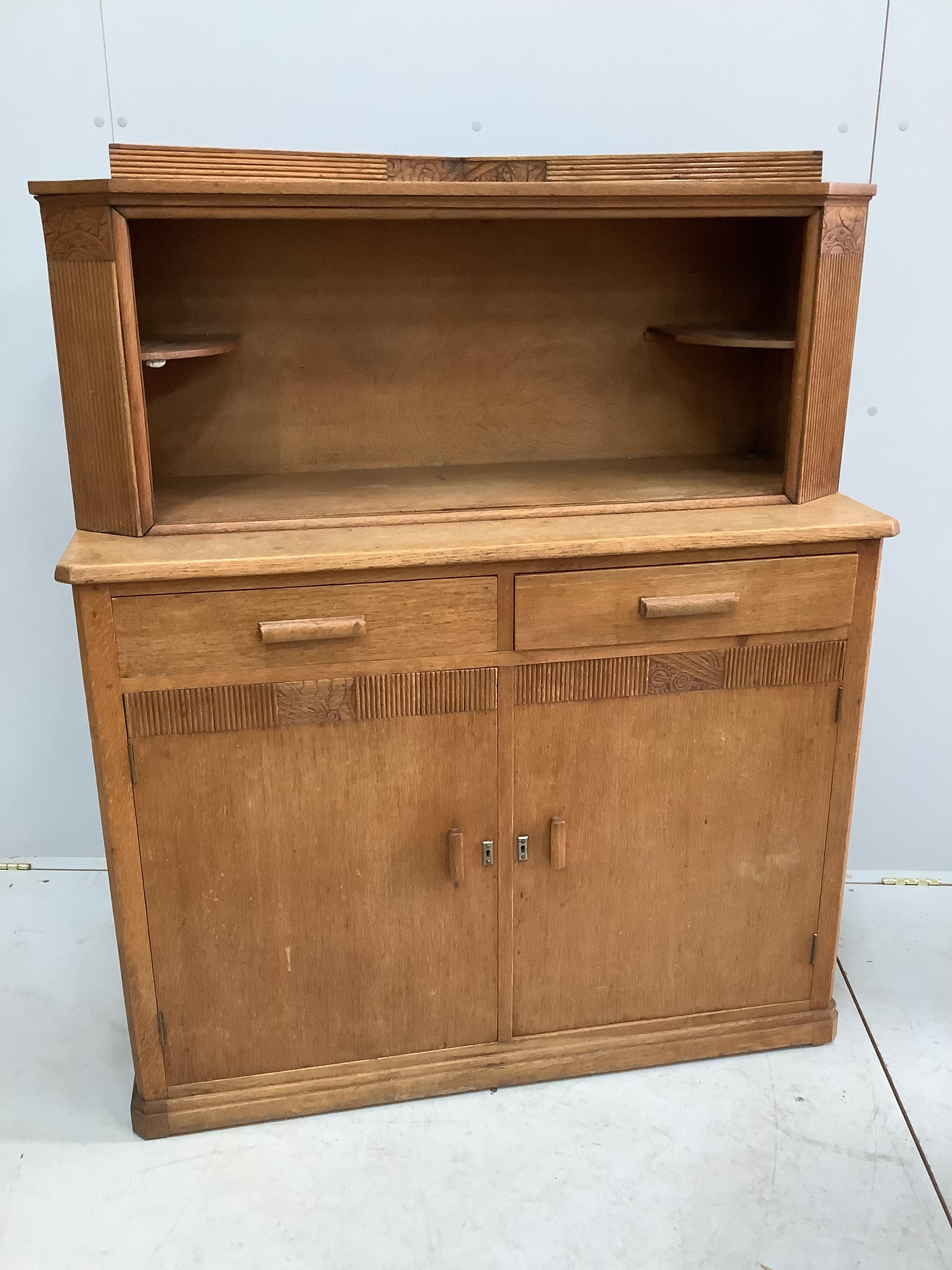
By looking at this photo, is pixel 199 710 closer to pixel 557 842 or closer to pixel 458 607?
pixel 458 607

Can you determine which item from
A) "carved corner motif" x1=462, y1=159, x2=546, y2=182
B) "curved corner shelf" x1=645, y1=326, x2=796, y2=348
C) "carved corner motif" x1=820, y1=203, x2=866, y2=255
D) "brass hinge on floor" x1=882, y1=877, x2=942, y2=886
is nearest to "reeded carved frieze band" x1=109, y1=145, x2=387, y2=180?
"carved corner motif" x1=462, y1=159, x2=546, y2=182

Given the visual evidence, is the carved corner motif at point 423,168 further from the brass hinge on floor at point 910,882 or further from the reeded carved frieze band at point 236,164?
the brass hinge on floor at point 910,882

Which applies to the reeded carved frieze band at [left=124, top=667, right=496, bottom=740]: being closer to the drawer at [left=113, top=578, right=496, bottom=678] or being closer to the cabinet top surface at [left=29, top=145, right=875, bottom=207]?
the drawer at [left=113, top=578, right=496, bottom=678]

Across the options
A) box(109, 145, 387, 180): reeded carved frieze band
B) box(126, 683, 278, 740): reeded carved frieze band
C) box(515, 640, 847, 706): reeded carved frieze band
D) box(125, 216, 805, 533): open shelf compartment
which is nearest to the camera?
box(109, 145, 387, 180): reeded carved frieze band

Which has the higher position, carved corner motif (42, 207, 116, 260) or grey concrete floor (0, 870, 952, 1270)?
carved corner motif (42, 207, 116, 260)

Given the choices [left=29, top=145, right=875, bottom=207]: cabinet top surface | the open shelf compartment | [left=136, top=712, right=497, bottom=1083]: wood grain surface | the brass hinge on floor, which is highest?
[left=29, top=145, right=875, bottom=207]: cabinet top surface

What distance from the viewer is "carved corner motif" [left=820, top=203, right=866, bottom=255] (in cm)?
178

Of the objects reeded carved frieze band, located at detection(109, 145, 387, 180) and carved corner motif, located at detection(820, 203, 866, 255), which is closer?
reeded carved frieze band, located at detection(109, 145, 387, 180)

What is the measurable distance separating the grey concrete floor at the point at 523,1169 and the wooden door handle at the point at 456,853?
0.47m

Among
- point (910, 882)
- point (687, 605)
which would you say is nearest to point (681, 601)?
point (687, 605)

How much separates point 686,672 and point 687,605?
0.13m

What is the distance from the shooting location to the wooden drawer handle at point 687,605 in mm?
1772

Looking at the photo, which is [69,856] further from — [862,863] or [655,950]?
[862,863]

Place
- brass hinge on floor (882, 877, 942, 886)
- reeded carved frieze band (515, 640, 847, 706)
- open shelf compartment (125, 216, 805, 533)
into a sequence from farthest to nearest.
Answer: brass hinge on floor (882, 877, 942, 886) < open shelf compartment (125, 216, 805, 533) < reeded carved frieze band (515, 640, 847, 706)
